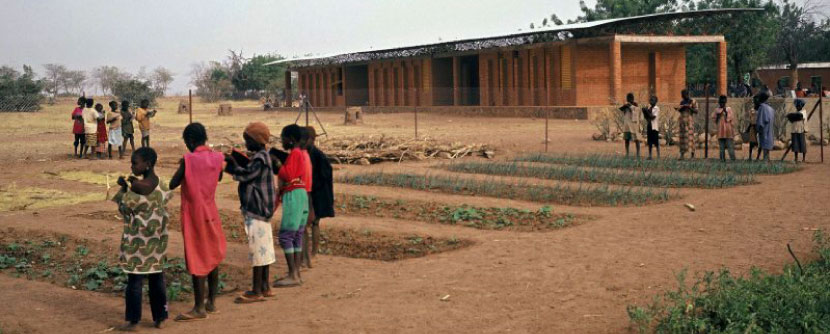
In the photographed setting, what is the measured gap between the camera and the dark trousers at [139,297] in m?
6.20

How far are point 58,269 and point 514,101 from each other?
29.7 m

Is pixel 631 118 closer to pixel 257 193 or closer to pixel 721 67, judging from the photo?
pixel 257 193

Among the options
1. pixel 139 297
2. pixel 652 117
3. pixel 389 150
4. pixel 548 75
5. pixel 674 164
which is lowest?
pixel 139 297

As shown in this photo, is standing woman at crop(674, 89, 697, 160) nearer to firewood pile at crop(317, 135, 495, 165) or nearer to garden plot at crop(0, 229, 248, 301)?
firewood pile at crop(317, 135, 495, 165)

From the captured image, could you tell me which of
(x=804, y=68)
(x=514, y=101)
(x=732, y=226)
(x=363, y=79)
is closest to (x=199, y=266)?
(x=732, y=226)

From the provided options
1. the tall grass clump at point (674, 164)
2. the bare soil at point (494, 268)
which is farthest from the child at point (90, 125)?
the tall grass clump at point (674, 164)

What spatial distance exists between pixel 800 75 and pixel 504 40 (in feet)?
86.0

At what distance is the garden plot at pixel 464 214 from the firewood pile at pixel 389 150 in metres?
6.20

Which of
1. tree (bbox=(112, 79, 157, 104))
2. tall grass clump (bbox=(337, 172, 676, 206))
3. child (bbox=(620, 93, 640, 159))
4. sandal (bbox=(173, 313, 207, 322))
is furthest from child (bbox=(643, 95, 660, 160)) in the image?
tree (bbox=(112, 79, 157, 104))

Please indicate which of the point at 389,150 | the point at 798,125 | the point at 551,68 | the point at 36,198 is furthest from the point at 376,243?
the point at 551,68

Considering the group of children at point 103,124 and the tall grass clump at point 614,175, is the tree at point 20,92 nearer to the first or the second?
the group of children at point 103,124

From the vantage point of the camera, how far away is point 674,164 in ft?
54.3

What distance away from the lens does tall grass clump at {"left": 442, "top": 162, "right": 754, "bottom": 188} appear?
1380cm

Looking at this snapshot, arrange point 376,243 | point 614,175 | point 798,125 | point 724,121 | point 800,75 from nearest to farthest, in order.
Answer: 1. point 376,243
2. point 614,175
3. point 798,125
4. point 724,121
5. point 800,75
